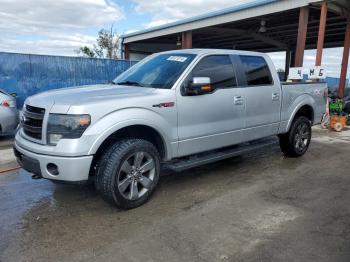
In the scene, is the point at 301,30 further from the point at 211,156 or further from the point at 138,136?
the point at 138,136

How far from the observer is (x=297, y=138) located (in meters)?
6.46

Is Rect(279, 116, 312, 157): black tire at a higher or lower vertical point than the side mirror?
lower

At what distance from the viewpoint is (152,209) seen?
401 cm

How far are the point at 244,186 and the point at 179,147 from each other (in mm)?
1254

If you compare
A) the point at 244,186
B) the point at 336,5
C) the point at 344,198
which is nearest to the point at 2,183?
the point at 244,186

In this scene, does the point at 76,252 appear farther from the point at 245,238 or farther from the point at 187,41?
the point at 187,41

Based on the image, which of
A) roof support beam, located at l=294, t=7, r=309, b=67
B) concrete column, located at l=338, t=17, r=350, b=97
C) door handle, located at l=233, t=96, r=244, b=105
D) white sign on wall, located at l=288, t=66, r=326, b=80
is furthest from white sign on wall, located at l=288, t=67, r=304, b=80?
door handle, located at l=233, t=96, r=244, b=105

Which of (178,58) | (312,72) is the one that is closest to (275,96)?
(178,58)

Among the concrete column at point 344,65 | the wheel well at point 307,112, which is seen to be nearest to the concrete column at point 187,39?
the concrete column at point 344,65

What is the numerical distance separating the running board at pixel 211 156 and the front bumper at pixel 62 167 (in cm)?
115

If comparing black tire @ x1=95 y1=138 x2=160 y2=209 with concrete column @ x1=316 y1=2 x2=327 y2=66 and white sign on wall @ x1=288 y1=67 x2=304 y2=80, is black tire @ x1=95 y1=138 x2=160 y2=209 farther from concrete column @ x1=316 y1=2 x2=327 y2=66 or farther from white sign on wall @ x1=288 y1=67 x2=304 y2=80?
concrete column @ x1=316 y1=2 x2=327 y2=66

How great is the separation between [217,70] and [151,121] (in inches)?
59.0

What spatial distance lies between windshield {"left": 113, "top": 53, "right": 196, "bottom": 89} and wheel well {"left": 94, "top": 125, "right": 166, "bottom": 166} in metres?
0.62

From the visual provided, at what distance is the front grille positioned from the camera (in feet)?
12.2
